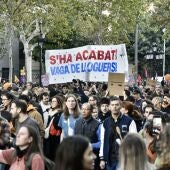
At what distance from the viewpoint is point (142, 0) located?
38.3 meters

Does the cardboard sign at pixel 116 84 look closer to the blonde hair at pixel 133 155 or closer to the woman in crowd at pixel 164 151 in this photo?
the woman in crowd at pixel 164 151

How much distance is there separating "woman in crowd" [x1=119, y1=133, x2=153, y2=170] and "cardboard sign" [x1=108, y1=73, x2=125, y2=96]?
972 cm

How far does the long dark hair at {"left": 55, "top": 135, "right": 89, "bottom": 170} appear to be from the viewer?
14.8ft

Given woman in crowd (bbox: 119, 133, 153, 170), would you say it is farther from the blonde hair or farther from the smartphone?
the smartphone

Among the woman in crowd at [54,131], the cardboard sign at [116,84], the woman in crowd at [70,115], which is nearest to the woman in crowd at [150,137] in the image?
the woman in crowd at [70,115]

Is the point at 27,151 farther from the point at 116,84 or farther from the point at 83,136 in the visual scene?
the point at 116,84

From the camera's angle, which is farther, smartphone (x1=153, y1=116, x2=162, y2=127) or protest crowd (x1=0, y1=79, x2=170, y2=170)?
smartphone (x1=153, y1=116, x2=162, y2=127)

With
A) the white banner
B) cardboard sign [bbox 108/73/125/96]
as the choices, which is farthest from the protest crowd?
the white banner

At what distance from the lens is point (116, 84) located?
15.6m

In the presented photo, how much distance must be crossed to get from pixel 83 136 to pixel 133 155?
0.67m

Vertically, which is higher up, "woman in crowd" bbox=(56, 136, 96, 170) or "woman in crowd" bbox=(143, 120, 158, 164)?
"woman in crowd" bbox=(56, 136, 96, 170)

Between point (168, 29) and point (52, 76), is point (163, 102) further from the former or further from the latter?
point (168, 29)

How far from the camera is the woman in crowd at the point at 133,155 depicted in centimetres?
542

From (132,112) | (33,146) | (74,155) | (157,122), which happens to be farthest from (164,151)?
(132,112)
